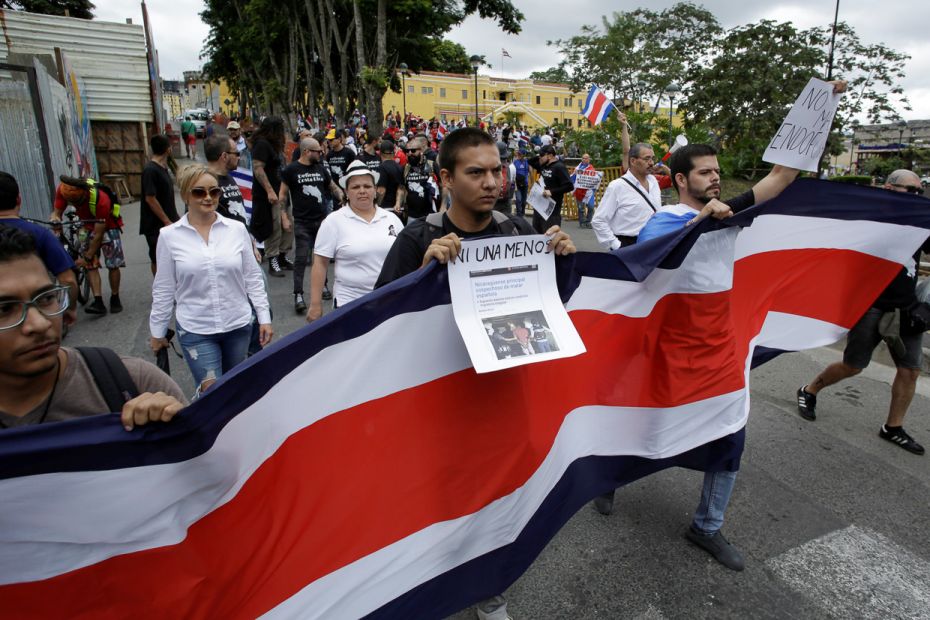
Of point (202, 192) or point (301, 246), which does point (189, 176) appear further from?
point (301, 246)

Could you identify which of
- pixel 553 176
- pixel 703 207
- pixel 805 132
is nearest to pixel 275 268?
pixel 553 176

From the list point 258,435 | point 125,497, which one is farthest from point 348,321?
point 125,497

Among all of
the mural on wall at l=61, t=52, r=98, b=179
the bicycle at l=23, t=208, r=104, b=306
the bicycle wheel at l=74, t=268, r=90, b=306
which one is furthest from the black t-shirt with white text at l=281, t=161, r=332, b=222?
the mural on wall at l=61, t=52, r=98, b=179

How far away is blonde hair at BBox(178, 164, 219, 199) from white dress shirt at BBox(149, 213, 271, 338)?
186 millimetres

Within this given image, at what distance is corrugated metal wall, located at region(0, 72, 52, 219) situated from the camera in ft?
26.7

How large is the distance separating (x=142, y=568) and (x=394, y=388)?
0.93m

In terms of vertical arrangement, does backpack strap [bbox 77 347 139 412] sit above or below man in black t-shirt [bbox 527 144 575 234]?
below

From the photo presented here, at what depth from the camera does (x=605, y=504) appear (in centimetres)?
355

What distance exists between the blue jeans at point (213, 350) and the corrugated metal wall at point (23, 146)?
20.6ft

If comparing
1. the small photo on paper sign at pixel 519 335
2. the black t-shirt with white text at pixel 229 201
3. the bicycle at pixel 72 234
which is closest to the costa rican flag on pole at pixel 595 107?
the black t-shirt with white text at pixel 229 201

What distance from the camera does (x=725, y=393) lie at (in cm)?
298

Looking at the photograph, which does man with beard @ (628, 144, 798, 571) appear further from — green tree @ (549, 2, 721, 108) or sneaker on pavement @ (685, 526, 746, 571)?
green tree @ (549, 2, 721, 108)

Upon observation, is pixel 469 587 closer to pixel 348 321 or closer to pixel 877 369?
pixel 348 321

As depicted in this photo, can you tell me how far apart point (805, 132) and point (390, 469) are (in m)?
2.58
